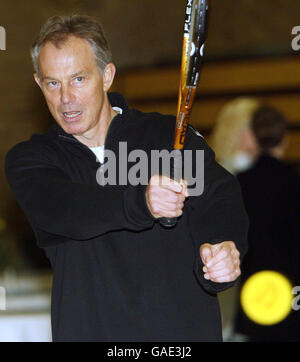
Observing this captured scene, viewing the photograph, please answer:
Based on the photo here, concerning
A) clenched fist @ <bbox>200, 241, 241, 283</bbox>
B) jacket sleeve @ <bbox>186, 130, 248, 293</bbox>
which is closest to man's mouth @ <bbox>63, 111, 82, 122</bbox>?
jacket sleeve @ <bbox>186, 130, 248, 293</bbox>

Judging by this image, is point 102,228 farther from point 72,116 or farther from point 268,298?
point 268,298

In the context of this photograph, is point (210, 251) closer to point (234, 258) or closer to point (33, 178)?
point (234, 258)

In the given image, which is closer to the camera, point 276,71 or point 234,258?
point 234,258

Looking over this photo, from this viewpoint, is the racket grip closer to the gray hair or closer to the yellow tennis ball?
the gray hair

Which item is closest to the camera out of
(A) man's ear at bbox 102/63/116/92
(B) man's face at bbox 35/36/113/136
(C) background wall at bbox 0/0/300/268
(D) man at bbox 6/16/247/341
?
(D) man at bbox 6/16/247/341

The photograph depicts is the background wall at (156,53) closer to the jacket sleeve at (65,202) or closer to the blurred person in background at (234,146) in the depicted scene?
the blurred person in background at (234,146)

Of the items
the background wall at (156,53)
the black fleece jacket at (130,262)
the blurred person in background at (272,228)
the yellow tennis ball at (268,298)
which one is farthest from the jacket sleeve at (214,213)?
the background wall at (156,53)

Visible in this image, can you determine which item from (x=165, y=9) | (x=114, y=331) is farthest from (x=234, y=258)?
(x=165, y=9)

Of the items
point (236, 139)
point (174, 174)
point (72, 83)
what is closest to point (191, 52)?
point (174, 174)

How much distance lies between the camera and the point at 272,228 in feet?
13.5

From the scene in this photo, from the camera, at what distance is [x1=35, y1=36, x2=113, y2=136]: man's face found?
2484mm

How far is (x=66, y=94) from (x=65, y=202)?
401mm

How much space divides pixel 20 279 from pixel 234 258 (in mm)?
2905
